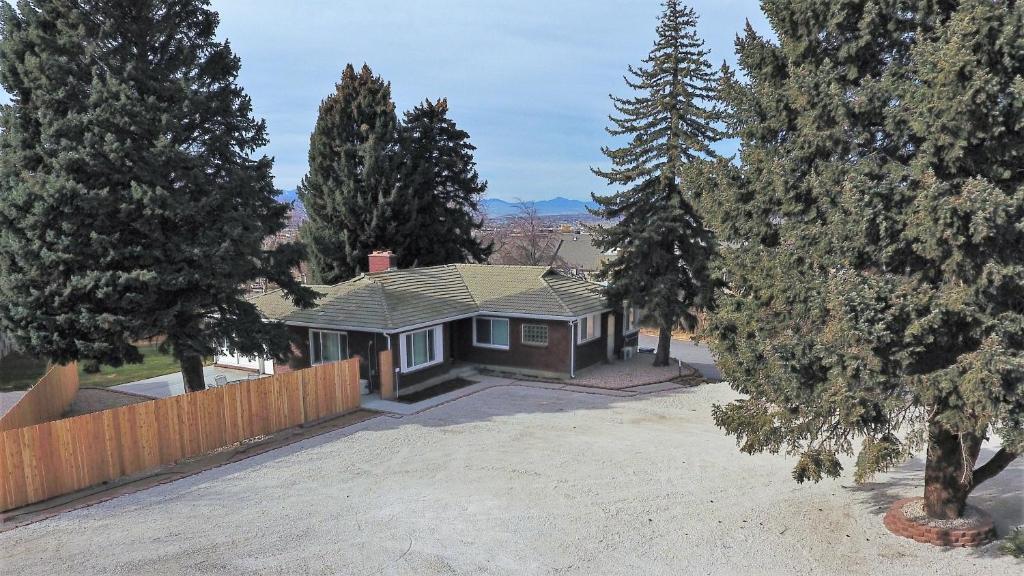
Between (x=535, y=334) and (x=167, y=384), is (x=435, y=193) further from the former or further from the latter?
(x=167, y=384)

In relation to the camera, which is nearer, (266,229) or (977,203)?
(977,203)

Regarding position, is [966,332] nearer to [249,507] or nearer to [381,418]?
[249,507]

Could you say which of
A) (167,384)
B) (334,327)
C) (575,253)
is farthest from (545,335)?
(575,253)

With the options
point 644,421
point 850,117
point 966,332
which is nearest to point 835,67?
point 850,117

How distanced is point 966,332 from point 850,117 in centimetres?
316

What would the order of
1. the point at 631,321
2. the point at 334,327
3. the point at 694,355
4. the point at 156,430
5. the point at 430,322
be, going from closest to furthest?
the point at 156,430, the point at 334,327, the point at 430,322, the point at 631,321, the point at 694,355

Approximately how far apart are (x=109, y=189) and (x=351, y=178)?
18050 millimetres

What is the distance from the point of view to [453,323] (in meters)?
23.1

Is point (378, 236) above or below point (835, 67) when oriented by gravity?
below

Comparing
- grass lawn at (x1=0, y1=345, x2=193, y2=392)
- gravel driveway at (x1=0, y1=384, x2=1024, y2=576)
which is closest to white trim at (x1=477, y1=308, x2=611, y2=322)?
gravel driveway at (x1=0, y1=384, x2=1024, y2=576)

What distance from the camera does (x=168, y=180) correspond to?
15.2m

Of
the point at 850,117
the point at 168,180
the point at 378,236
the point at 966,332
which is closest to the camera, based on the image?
the point at 966,332

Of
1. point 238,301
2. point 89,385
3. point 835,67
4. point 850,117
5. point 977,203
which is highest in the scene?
point 835,67

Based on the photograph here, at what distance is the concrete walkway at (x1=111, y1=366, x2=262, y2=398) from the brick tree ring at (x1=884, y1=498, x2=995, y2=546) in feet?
63.4
